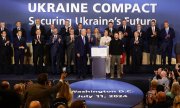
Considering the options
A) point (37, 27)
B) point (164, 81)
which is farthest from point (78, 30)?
point (164, 81)

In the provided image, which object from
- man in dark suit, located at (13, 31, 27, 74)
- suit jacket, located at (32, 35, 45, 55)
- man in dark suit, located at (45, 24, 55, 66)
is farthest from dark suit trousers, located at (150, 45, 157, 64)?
man in dark suit, located at (13, 31, 27, 74)

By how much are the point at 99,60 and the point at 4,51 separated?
3.21m

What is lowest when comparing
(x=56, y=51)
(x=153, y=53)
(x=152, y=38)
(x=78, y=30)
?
(x=153, y=53)

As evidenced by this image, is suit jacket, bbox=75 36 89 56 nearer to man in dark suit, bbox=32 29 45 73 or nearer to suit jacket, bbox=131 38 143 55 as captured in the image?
man in dark suit, bbox=32 29 45 73

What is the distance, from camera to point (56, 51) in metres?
14.1

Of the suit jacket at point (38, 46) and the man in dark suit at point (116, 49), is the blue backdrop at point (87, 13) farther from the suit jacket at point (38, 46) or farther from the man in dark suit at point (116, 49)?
the man in dark suit at point (116, 49)

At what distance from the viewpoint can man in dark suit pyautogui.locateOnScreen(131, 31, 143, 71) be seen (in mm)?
14062

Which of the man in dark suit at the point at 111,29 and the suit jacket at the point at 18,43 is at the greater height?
the man in dark suit at the point at 111,29

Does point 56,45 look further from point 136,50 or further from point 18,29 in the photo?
point 136,50

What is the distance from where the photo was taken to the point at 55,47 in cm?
1406

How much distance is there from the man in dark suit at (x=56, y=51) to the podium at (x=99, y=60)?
1598 mm

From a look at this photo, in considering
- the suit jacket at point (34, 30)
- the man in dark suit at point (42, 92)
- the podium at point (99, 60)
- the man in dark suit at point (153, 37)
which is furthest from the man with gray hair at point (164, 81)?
the suit jacket at point (34, 30)

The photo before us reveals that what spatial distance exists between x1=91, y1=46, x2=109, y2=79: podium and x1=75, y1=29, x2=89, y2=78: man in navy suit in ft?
2.72

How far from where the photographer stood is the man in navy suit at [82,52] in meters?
13.6
